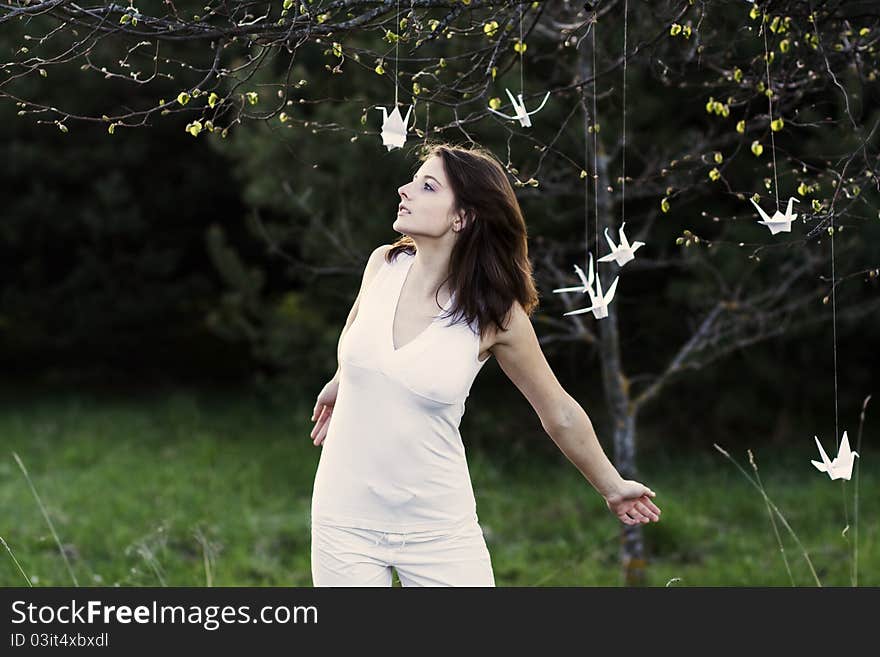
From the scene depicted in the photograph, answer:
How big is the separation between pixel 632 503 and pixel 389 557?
59 cm

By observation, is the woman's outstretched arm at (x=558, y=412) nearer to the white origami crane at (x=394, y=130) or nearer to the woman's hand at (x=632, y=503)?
the woman's hand at (x=632, y=503)

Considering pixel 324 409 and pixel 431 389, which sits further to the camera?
pixel 324 409

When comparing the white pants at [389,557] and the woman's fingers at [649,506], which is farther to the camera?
the woman's fingers at [649,506]

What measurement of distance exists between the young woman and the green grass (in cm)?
265

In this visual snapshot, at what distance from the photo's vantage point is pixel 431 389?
2.30m

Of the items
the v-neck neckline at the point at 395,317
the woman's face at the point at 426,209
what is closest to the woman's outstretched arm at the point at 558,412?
the v-neck neckline at the point at 395,317

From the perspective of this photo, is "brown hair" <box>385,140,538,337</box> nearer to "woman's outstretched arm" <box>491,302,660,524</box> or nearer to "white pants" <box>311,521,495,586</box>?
"woman's outstretched arm" <box>491,302,660,524</box>

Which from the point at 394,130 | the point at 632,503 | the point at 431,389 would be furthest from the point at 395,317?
Answer: the point at 632,503

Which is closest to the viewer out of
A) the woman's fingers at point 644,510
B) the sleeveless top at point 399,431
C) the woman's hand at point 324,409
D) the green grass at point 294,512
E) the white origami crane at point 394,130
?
the sleeveless top at point 399,431

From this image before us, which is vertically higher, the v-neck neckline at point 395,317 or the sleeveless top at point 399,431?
the v-neck neckline at point 395,317

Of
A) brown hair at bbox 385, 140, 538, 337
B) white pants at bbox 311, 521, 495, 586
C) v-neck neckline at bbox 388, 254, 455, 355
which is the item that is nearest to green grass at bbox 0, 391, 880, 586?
white pants at bbox 311, 521, 495, 586

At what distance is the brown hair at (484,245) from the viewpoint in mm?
2387

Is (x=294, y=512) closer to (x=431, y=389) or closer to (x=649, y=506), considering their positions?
(x=649, y=506)

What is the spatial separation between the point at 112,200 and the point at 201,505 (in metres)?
4.30
